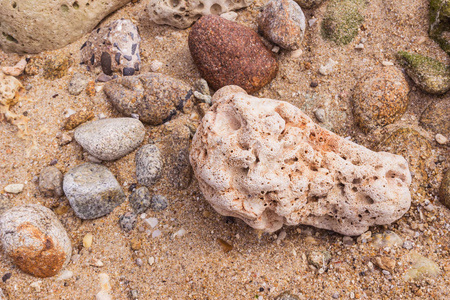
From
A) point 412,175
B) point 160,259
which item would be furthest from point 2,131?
point 412,175

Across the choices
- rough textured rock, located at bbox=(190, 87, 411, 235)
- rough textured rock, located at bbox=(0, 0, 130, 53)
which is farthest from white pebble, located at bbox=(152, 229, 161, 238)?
rough textured rock, located at bbox=(0, 0, 130, 53)

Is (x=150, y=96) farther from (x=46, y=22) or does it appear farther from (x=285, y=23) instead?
(x=285, y=23)

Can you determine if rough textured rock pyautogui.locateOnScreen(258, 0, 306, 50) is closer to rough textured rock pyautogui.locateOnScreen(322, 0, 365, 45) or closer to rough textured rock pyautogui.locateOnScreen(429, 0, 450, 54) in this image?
rough textured rock pyautogui.locateOnScreen(322, 0, 365, 45)

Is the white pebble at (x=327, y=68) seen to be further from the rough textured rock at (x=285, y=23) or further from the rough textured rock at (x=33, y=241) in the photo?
the rough textured rock at (x=33, y=241)

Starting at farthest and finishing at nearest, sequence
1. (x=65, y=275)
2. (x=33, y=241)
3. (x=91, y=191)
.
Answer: (x=91, y=191) < (x=65, y=275) < (x=33, y=241)

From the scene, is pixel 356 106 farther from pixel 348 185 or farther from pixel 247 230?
pixel 247 230

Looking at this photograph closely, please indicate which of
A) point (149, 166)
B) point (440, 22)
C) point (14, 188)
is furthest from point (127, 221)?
point (440, 22)
